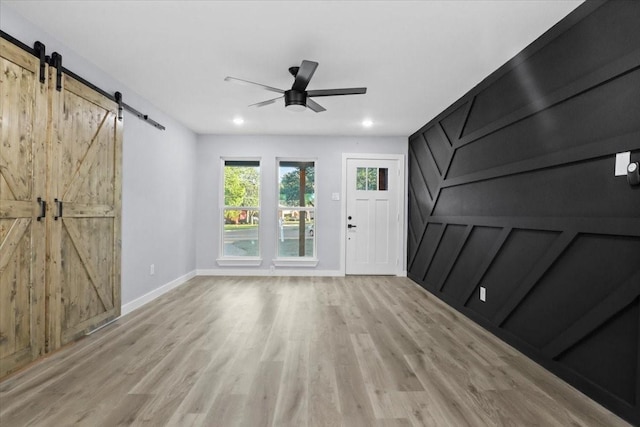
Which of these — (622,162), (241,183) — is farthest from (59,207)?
(622,162)

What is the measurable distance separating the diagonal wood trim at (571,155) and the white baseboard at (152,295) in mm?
4243

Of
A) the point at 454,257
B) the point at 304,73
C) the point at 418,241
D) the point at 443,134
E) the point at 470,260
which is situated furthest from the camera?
the point at 418,241

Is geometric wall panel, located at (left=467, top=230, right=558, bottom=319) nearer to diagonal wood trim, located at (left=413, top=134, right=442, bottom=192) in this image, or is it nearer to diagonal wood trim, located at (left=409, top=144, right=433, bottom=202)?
diagonal wood trim, located at (left=413, top=134, right=442, bottom=192)

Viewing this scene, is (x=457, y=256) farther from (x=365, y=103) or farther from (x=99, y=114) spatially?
(x=99, y=114)

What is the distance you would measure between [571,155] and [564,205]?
359 mm

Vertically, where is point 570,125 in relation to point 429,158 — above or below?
below

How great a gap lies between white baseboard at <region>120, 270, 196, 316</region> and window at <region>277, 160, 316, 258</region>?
1.72m

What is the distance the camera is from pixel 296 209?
6.00 meters

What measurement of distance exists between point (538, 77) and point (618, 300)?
180cm

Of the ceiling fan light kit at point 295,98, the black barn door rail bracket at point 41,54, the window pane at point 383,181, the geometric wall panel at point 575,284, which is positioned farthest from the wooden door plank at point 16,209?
the window pane at point 383,181

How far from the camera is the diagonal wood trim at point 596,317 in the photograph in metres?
1.79

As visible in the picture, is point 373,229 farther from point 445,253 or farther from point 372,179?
point 445,253

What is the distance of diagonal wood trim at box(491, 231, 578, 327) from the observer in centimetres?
228

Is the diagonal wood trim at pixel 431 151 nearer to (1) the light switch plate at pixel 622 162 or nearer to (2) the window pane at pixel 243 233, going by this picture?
(1) the light switch plate at pixel 622 162
